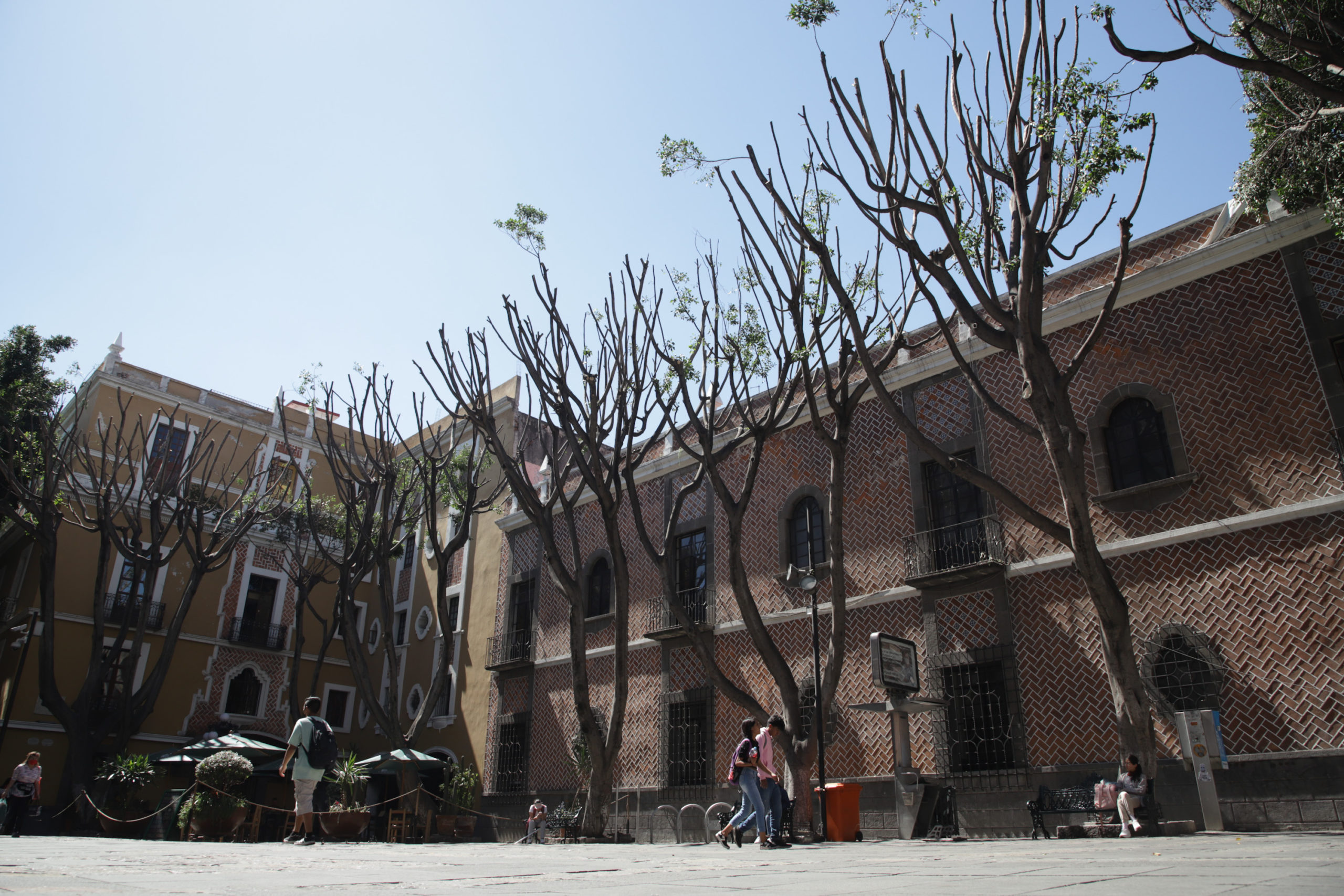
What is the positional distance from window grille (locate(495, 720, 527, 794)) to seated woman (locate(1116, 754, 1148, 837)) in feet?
49.1

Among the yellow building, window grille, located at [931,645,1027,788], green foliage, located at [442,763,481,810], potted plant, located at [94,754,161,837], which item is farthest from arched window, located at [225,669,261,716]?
window grille, located at [931,645,1027,788]

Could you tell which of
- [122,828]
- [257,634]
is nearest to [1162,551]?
[122,828]

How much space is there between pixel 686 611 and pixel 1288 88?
13107 millimetres

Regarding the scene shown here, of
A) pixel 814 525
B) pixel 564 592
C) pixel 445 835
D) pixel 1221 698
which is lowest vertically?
pixel 445 835

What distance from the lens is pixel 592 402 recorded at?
52.1 ft

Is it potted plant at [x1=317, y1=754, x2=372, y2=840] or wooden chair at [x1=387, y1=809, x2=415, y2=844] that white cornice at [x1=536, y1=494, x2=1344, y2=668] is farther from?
wooden chair at [x1=387, y1=809, x2=415, y2=844]

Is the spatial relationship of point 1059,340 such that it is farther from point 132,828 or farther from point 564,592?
point 132,828

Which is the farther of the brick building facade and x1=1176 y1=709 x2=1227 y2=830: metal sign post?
the brick building facade

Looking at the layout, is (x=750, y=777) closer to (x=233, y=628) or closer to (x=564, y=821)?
(x=564, y=821)

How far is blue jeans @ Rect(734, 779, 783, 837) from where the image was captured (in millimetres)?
9594

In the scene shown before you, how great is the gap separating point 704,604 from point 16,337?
2080 centimetres

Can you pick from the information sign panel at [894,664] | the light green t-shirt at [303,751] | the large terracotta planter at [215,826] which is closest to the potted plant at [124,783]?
the large terracotta planter at [215,826]

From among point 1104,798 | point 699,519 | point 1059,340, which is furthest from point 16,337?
point 1104,798

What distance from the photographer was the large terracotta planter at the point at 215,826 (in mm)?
15016
